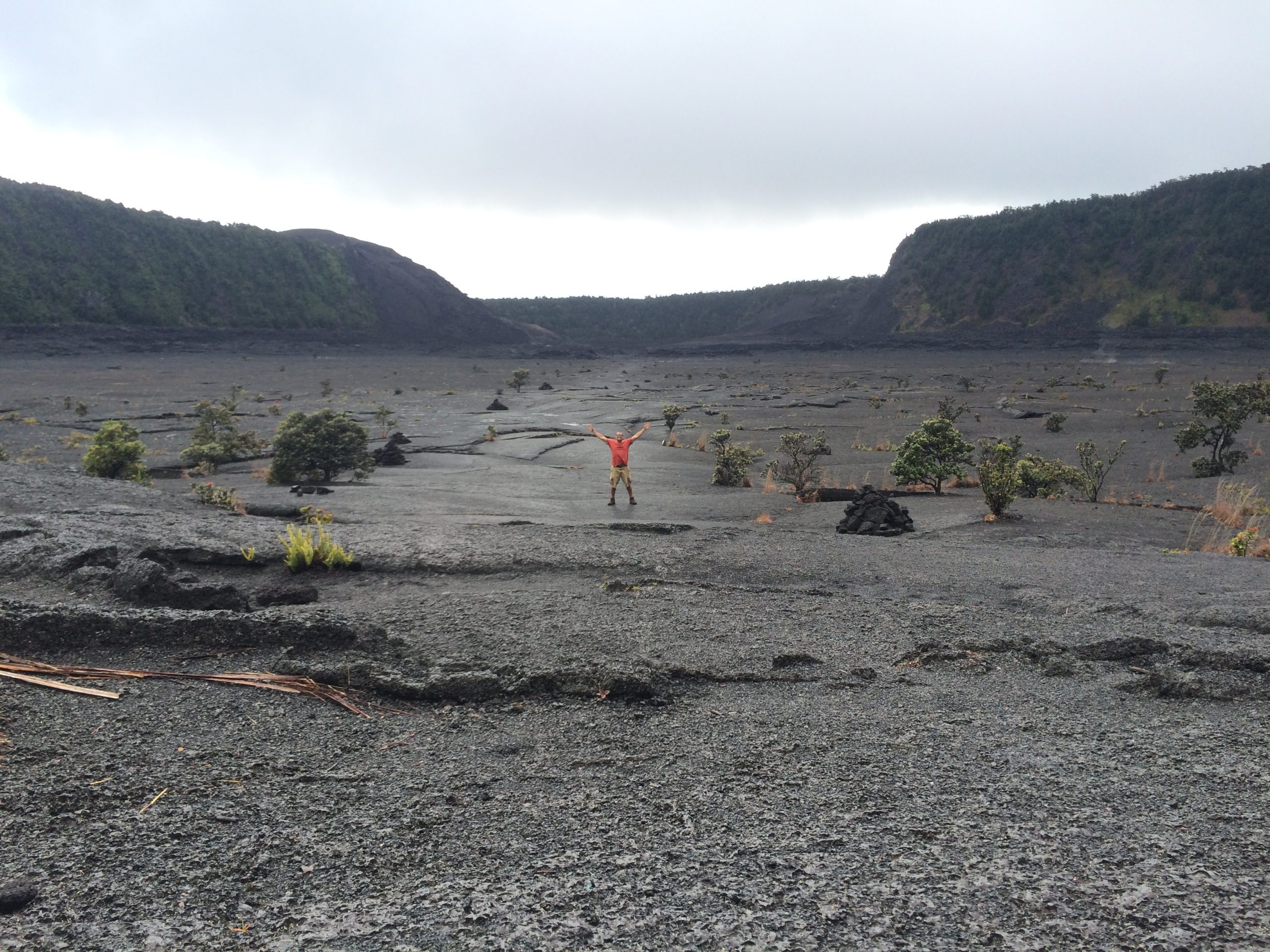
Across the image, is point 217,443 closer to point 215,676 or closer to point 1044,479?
point 215,676

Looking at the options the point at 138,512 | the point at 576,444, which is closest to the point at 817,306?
the point at 576,444

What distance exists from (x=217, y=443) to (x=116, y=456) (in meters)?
5.76

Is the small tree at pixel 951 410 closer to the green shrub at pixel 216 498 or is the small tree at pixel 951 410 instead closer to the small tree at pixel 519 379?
the green shrub at pixel 216 498

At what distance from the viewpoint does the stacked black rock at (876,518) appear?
33.2ft

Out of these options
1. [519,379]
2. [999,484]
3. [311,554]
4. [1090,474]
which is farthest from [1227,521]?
[519,379]

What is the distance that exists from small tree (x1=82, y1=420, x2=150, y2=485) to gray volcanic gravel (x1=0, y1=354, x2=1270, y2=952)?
882 centimetres

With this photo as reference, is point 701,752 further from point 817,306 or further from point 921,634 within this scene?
point 817,306

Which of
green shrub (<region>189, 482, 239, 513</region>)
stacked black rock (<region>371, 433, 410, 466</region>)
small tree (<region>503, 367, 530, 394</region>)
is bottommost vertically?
stacked black rock (<region>371, 433, 410, 466</region>)

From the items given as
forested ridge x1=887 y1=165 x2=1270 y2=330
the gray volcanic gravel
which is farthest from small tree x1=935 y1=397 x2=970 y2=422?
forested ridge x1=887 y1=165 x2=1270 y2=330

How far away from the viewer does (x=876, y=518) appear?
1036 centimetres

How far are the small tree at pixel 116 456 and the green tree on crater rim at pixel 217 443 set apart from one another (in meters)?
2.58

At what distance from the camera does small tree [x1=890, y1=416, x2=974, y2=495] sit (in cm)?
1509

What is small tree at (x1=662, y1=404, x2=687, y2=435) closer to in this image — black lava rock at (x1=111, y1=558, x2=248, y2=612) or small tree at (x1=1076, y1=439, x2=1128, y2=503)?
small tree at (x1=1076, y1=439, x2=1128, y2=503)

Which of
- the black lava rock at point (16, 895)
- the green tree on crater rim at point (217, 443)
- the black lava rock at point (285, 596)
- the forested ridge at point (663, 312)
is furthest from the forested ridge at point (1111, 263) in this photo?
the black lava rock at point (16, 895)
